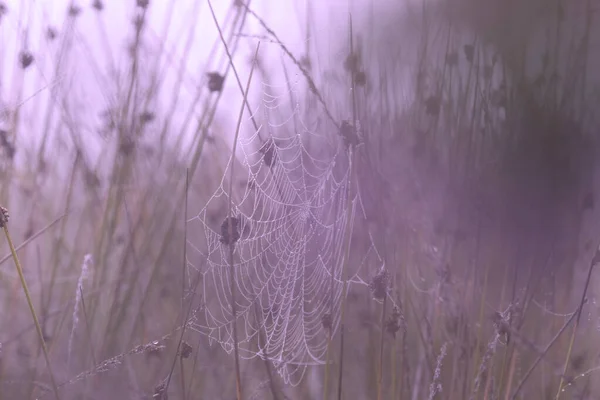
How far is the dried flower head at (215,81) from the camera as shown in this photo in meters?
0.93

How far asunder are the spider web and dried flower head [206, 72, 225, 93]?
4.0 inches

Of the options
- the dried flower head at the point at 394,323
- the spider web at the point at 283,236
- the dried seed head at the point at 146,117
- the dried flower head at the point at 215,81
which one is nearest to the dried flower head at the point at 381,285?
the dried flower head at the point at 394,323

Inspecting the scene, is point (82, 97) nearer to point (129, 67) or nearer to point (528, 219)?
point (129, 67)

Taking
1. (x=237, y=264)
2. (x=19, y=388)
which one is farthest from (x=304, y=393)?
(x=19, y=388)

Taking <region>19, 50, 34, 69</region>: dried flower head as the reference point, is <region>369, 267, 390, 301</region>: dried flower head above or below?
below

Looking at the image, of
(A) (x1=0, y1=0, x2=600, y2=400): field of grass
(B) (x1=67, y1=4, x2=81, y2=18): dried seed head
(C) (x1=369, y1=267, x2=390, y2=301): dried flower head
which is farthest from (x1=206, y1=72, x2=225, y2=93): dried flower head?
(C) (x1=369, y1=267, x2=390, y2=301): dried flower head

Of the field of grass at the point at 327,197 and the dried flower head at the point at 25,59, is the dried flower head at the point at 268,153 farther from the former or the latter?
the dried flower head at the point at 25,59

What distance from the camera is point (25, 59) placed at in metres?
0.96

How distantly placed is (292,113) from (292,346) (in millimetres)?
488

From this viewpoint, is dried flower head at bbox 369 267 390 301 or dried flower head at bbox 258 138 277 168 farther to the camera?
dried flower head at bbox 258 138 277 168

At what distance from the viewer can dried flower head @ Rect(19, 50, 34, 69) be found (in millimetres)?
961

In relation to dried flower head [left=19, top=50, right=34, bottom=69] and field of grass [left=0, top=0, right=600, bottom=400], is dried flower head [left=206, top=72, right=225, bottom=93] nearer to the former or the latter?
field of grass [left=0, top=0, right=600, bottom=400]

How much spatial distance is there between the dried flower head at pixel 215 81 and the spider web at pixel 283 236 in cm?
10

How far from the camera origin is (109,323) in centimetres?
94
